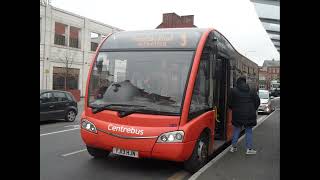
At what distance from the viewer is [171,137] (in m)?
6.28

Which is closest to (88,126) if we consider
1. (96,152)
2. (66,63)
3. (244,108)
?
(96,152)

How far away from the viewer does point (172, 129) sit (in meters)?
6.30

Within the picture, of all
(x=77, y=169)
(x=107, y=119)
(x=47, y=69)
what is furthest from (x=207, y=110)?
(x=47, y=69)

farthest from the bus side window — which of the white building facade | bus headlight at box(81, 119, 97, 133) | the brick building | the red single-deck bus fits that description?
the brick building

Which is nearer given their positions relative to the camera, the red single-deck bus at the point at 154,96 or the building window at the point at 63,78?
the red single-deck bus at the point at 154,96

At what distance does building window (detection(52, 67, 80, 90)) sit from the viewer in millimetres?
35569

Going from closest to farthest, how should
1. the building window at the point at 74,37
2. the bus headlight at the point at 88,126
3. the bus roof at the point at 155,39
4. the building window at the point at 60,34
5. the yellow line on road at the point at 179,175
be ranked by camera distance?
the yellow line on road at the point at 179,175 → the bus headlight at the point at 88,126 → the bus roof at the point at 155,39 → the building window at the point at 60,34 → the building window at the point at 74,37

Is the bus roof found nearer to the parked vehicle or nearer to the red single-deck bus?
the red single-deck bus

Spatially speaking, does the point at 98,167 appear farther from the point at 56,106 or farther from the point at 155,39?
the point at 56,106

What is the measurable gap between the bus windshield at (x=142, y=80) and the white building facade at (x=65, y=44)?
26263 mm

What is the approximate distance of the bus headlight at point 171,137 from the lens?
20.5 feet

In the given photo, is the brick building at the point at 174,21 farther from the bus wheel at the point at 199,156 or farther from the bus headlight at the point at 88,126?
the bus headlight at the point at 88,126

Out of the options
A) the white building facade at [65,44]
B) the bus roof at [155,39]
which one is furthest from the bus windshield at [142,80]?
the white building facade at [65,44]
